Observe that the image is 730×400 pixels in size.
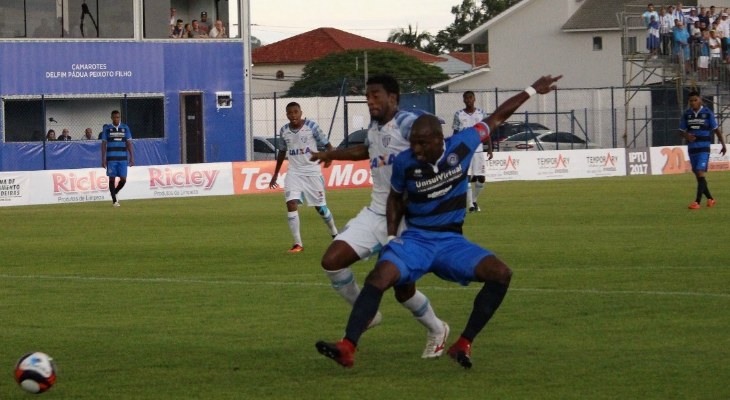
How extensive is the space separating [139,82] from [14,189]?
11.8 meters

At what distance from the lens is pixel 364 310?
7445 mm

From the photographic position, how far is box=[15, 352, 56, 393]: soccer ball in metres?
6.96

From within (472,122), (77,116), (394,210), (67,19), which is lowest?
(394,210)

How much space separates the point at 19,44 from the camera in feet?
123

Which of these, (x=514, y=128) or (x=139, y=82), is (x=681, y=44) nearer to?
(x=514, y=128)

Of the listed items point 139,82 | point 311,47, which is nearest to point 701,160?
point 139,82

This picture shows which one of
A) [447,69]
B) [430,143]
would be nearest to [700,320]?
[430,143]

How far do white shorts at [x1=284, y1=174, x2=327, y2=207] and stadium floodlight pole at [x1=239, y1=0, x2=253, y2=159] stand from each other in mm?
24594

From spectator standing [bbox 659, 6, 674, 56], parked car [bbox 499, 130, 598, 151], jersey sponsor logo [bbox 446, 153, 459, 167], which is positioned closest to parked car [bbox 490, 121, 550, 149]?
parked car [bbox 499, 130, 598, 151]

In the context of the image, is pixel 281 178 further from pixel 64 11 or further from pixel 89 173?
pixel 64 11

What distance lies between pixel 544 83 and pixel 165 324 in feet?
12.5

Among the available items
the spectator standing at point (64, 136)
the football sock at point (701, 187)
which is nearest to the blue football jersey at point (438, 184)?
the football sock at point (701, 187)

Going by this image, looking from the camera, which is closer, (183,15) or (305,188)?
(305,188)

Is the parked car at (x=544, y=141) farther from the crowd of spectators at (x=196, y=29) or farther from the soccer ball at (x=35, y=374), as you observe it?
the soccer ball at (x=35, y=374)
